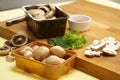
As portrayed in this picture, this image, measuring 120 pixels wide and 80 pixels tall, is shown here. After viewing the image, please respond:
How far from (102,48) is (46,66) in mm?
200

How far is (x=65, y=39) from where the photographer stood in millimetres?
901

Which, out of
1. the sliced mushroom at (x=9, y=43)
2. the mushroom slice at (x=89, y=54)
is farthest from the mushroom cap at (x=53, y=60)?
the sliced mushroom at (x=9, y=43)

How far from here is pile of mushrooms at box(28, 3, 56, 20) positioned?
3.03 feet

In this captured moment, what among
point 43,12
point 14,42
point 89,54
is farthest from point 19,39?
point 89,54

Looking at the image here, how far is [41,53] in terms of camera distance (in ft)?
2.54

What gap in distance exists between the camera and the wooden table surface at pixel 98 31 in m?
0.77

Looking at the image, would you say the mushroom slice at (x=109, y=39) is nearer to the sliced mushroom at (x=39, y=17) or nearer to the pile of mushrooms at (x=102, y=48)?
the pile of mushrooms at (x=102, y=48)

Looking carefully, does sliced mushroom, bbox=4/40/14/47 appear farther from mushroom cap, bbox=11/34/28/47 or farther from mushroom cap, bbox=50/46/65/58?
mushroom cap, bbox=50/46/65/58

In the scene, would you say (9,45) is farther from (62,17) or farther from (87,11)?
(87,11)

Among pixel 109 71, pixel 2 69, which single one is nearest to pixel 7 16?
pixel 2 69

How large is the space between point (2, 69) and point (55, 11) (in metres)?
0.30

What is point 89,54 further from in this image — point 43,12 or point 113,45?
point 43,12

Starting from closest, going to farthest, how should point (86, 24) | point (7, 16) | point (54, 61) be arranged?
point (54, 61) < point (86, 24) < point (7, 16)

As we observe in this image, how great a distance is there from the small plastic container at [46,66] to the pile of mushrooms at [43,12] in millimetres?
173
